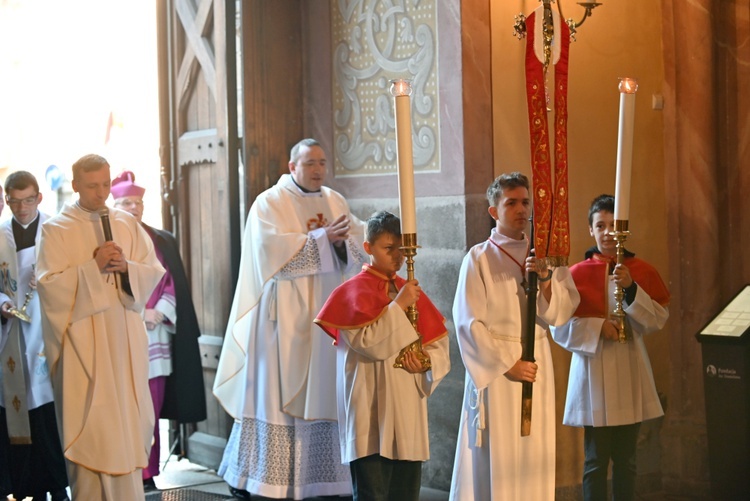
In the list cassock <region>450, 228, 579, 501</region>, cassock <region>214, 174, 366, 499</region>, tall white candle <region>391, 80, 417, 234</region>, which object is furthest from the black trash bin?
tall white candle <region>391, 80, 417, 234</region>

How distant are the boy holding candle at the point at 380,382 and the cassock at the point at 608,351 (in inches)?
36.7

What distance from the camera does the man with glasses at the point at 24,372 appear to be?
5965 millimetres

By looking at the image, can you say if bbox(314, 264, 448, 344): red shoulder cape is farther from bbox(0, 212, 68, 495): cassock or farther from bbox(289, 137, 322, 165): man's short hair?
bbox(0, 212, 68, 495): cassock

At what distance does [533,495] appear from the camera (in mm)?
4500

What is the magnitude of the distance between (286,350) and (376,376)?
183 centimetres

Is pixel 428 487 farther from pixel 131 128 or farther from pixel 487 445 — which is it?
pixel 131 128

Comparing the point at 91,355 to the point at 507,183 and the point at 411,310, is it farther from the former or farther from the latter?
the point at 507,183

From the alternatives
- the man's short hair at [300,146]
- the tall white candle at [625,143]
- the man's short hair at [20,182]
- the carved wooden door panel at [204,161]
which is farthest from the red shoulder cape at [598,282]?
the man's short hair at [20,182]

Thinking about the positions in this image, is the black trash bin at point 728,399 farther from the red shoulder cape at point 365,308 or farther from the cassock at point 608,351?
the red shoulder cape at point 365,308

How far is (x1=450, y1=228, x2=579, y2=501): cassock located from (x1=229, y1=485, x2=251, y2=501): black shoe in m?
2.09

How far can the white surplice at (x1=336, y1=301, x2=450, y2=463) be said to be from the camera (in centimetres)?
430

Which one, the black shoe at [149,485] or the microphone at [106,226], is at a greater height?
the microphone at [106,226]

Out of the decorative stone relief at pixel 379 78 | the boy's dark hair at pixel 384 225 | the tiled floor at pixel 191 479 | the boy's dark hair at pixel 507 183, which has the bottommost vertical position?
the tiled floor at pixel 191 479

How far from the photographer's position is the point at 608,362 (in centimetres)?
503
